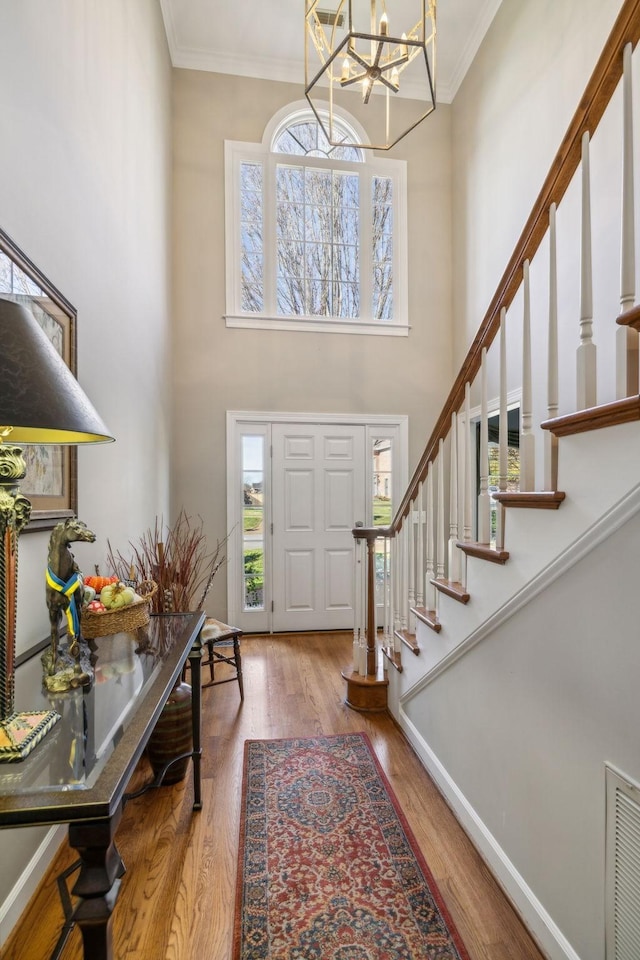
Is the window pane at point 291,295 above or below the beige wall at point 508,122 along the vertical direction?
below

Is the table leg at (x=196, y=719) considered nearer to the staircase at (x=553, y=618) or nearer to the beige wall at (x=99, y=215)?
the beige wall at (x=99, y=215)

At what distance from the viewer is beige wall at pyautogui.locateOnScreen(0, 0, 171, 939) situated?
4.89 feet

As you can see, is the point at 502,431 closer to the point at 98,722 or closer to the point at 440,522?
the point at 440,522

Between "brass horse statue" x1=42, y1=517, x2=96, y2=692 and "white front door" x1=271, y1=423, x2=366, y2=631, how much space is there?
9.97 ft

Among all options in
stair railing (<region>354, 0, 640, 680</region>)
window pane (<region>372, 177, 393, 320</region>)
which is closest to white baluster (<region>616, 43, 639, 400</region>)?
stair railing (<region>354, 0, 640, 680</region>)

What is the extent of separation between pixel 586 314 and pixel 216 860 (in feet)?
6.97

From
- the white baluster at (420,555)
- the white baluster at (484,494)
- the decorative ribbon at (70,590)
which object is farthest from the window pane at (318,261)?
the decorative ribbon at (70,590)

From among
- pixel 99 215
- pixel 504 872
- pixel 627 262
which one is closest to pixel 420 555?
pixel 504 872

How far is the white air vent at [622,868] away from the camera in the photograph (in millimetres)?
1070

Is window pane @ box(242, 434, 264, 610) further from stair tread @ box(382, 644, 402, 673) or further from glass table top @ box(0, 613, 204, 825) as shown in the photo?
glass table top @ box(0, 613, 204, 825)

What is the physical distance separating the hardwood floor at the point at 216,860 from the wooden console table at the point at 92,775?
26.9 inches

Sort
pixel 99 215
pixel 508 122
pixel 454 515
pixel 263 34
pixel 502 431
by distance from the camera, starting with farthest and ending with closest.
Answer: pixel 263 34 < pixel 508 122 < pixel 99 215 < pixel 454 515 < pixel 502 431

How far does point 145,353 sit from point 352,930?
3076mm

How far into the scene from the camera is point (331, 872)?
164cm
